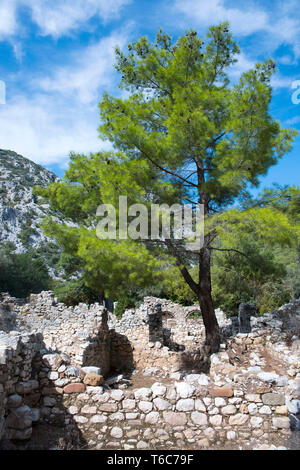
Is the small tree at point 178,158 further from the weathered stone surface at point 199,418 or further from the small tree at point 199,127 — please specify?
the weathered stone surface at point 199,418

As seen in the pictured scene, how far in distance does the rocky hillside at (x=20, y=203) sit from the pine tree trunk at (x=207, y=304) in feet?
123

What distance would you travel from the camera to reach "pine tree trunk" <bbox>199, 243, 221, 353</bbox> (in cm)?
746

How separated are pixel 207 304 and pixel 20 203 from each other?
51.2 m

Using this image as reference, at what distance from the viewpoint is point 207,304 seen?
7445 mm

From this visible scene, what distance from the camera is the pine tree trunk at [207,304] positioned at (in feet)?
24.5

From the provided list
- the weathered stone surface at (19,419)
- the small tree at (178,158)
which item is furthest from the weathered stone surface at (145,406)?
the small tree at (178,158)

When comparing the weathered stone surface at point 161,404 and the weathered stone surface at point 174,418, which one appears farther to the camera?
the weathered stone surface at point 161,404

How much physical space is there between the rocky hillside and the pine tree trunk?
37627 mm

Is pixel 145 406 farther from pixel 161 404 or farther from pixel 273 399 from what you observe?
pixel 273 399

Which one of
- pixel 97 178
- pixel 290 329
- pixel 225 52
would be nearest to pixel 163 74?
pixel 225 52

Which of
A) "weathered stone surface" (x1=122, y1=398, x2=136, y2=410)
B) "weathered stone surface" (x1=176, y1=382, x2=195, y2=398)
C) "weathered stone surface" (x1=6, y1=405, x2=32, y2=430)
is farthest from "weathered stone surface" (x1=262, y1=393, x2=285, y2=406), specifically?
"weathered stone surface" (x1=6, y1=405, x2=32, y2=430)

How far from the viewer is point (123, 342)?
369 inches

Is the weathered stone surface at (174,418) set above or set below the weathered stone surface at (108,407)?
below

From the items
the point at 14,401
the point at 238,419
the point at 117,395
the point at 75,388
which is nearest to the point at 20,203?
the point at 75,388
